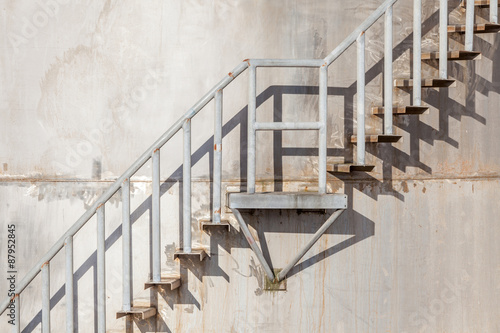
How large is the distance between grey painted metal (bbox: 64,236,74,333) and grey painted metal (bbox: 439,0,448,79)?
3.57 metres

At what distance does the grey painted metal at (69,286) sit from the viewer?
15.3 ft

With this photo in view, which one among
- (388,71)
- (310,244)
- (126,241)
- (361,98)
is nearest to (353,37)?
(388,71)

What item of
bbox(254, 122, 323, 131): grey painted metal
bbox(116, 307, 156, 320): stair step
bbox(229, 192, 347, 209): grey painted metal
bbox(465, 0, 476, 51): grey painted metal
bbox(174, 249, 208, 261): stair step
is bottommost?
bbox(116, 307, 156, 320): stair step

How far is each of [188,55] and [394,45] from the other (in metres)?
1.94

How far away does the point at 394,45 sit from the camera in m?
5.04

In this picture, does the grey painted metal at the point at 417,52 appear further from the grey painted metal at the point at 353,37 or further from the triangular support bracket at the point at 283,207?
the triangular support bracket at the point at 283,207

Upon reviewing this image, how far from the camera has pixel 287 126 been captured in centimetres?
454

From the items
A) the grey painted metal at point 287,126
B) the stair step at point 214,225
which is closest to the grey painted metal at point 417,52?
the grey painted metal at point 287,126

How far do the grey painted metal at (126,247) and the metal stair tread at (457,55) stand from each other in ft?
9.64

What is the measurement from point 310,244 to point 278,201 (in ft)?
1.85

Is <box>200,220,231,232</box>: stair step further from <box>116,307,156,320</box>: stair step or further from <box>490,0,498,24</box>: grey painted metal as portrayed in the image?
<box>490,0,498,24</box>: grey painted metal

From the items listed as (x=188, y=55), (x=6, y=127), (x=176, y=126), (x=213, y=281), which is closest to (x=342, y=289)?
(x=213, y=281)

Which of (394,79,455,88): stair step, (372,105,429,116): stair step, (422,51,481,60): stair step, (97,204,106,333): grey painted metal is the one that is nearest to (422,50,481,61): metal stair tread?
(422,51,481,60): stair step

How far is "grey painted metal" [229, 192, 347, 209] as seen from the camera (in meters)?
4.56
